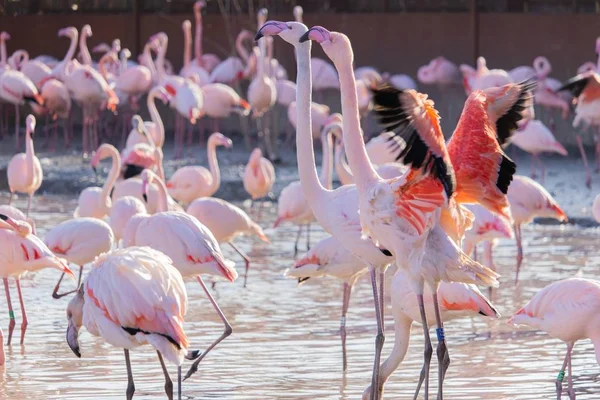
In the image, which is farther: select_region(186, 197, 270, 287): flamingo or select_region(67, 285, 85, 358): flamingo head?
select_region(186, 197, 270, 287): flamingo

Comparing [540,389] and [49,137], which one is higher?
[540,389]

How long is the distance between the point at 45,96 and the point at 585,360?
11.1 meters

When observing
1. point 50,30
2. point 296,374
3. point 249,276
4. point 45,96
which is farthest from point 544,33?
point 296,374

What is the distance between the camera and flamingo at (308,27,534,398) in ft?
16.6

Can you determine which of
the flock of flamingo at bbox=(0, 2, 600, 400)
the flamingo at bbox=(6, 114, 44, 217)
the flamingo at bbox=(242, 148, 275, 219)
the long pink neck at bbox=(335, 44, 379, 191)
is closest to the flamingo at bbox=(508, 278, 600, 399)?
the flock of flamingo at bbox=(0, 2, 600, 400)

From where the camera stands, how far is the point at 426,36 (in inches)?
689

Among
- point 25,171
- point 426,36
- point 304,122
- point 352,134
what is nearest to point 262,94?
point 426,36

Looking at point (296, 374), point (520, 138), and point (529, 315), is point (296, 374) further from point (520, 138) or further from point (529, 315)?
point (520, 138)

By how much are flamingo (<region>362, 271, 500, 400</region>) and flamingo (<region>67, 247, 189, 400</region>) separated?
1016mm

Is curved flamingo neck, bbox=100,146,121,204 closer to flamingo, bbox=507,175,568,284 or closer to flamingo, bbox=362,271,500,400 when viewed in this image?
flamingo, bbox=507,175,568,284

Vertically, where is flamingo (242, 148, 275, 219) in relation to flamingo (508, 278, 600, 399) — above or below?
below

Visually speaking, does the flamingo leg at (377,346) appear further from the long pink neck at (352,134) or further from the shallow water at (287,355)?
the long pink neck at (352,134)

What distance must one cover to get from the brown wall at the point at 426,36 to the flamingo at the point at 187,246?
9283 mm

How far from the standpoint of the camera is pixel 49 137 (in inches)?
717
